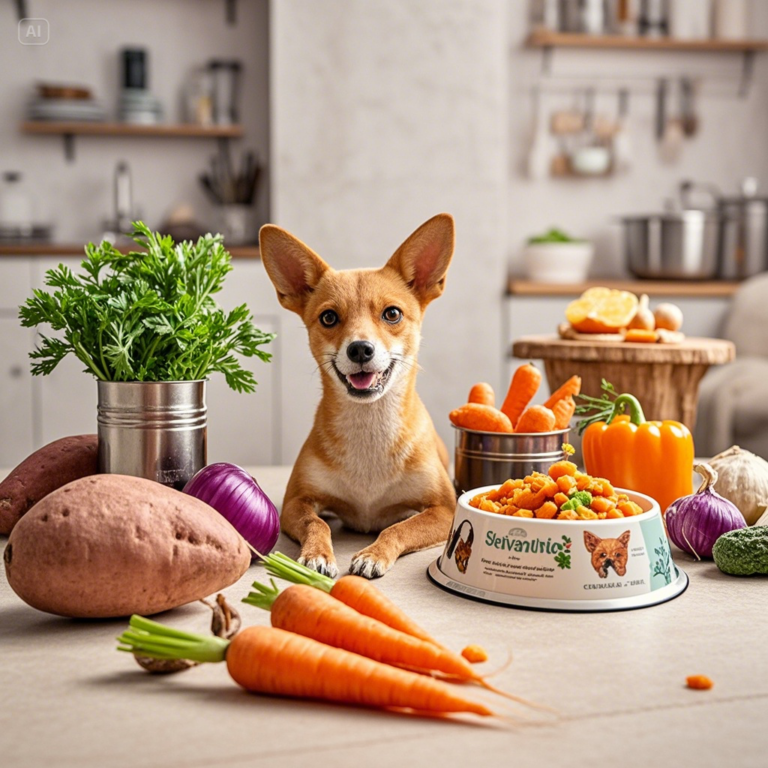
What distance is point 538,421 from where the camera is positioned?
1614mm

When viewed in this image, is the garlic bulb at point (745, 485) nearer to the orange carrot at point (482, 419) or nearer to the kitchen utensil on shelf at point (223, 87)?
the orange carrot at point (482, 419)

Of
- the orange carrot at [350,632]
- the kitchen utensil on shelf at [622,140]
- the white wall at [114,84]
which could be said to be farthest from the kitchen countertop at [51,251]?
the orange carrot at [350,632]

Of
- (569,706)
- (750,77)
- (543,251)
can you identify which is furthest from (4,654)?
(750,77)

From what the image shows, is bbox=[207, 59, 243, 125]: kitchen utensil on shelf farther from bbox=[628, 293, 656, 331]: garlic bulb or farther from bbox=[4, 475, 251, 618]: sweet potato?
bbox=[4, 475, 251, 618]: sweet potato

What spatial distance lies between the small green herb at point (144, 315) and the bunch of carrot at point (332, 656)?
51 centimetres

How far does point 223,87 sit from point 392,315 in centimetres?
322

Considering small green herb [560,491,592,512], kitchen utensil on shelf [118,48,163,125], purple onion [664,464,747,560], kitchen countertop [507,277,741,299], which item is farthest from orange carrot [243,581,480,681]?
kitchen utensil on shelf [118,48,163,125]

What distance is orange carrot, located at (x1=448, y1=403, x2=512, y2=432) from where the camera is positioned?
163 centimetres

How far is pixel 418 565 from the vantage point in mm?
1418

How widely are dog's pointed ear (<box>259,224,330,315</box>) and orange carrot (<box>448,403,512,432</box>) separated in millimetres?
344

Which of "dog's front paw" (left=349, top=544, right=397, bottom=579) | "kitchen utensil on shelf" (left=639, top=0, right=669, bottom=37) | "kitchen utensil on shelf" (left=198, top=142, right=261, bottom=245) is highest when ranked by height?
"kitchen utensil on shelf" (left=639, top=0, right=669, bottom=37)

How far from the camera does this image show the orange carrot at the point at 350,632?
95 centimetres

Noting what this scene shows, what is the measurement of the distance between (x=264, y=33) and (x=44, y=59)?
3.43 feet

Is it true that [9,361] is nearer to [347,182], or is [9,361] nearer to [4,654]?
[347,182]
